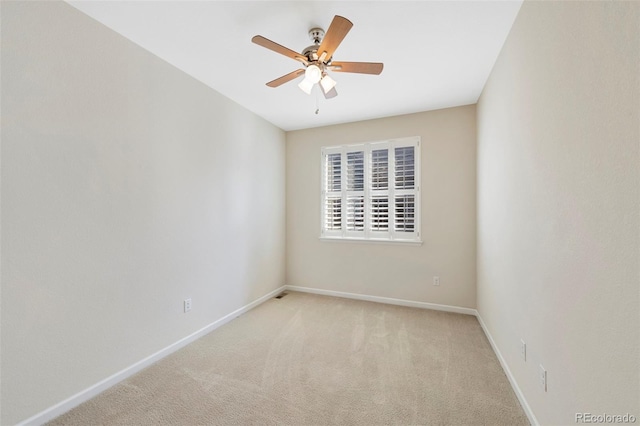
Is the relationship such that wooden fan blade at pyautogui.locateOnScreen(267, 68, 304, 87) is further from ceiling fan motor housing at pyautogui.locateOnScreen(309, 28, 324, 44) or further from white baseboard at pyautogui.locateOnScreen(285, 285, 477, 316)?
white baseboard at pyautogui.locateOnScreen(285, 285, 477, 316)

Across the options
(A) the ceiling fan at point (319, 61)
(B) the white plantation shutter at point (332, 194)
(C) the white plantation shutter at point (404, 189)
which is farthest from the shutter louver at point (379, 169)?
(A) the ceiling fan at point (319, 61)

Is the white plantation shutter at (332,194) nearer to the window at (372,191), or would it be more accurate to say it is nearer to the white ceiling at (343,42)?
the window at (372,191)

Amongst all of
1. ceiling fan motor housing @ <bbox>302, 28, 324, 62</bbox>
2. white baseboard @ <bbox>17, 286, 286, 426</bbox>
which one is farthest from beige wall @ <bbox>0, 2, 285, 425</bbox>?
ceiling fan motor housing @ <bbox>302, 28, 324, 62</bbox>

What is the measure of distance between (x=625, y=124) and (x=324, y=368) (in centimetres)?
228

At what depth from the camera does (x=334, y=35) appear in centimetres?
162

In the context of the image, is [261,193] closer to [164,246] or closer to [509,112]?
[164,246]

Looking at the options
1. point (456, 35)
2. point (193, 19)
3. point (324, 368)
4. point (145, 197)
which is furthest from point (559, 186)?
point (145, 197)

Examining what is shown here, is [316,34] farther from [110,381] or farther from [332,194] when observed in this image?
[110,381]

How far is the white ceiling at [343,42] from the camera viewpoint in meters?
1.75

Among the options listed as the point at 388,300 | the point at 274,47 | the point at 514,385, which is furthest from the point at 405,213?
the point at 274,47

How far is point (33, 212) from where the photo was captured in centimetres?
158

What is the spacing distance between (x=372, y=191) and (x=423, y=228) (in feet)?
2.88

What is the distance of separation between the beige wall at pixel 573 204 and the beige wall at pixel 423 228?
1332 millimetres

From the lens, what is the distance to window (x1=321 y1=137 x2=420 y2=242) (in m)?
3.66
